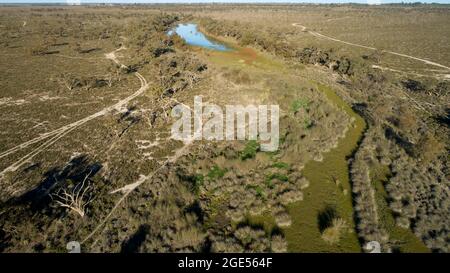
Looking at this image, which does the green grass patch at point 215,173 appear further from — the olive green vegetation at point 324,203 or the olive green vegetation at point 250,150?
the olive green vegetation at point 324,203

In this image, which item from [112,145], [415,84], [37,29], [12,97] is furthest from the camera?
[37,29]

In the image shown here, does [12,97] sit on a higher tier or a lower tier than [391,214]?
higher

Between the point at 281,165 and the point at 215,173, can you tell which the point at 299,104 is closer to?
the point at 281,165

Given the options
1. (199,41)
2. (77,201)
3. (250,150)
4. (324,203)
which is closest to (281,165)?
(250,150)

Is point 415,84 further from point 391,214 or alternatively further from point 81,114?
point 81,114

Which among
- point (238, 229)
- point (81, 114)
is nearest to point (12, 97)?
point (81, 114)

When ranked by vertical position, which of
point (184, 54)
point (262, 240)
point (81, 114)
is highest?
point (184, 54)

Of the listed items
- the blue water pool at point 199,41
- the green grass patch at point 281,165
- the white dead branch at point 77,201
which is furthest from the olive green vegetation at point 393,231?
the blue water pool at point 199,41
